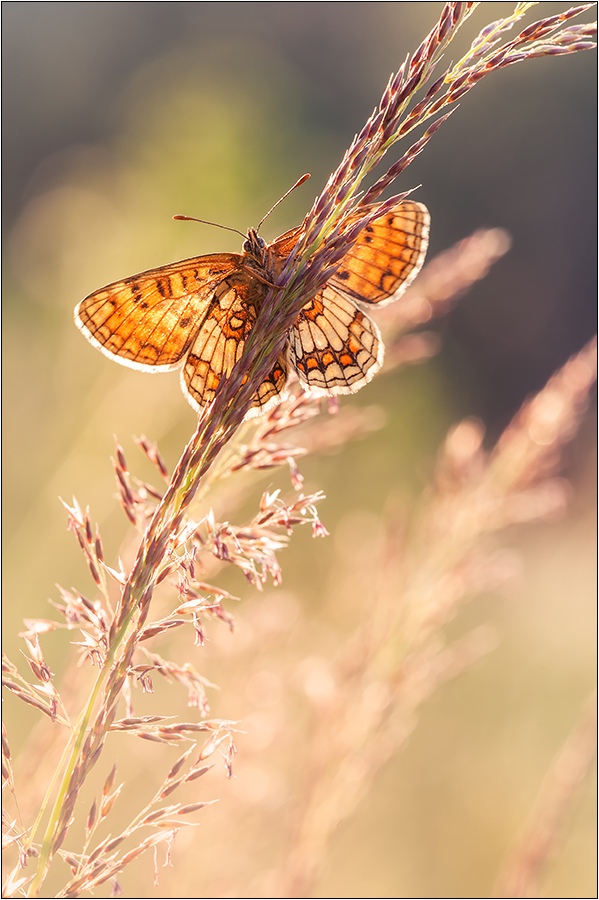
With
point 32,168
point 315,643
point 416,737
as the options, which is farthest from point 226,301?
point 32,168

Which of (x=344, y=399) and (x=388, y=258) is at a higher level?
(x=388, y=258)

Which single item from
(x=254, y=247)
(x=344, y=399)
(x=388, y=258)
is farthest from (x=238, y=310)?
(x=344, y=399)

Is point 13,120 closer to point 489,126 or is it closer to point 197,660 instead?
point 489,126

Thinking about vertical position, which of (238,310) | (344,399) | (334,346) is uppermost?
(238,310)

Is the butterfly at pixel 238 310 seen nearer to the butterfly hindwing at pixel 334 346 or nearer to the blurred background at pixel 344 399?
the butterfly hindwing at pixel 334 346

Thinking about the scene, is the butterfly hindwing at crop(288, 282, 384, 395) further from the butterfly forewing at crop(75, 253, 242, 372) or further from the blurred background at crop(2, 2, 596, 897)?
the blurred background at crop(2, 2, 596, 897)

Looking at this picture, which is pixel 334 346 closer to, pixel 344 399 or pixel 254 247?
pixel 254 247
